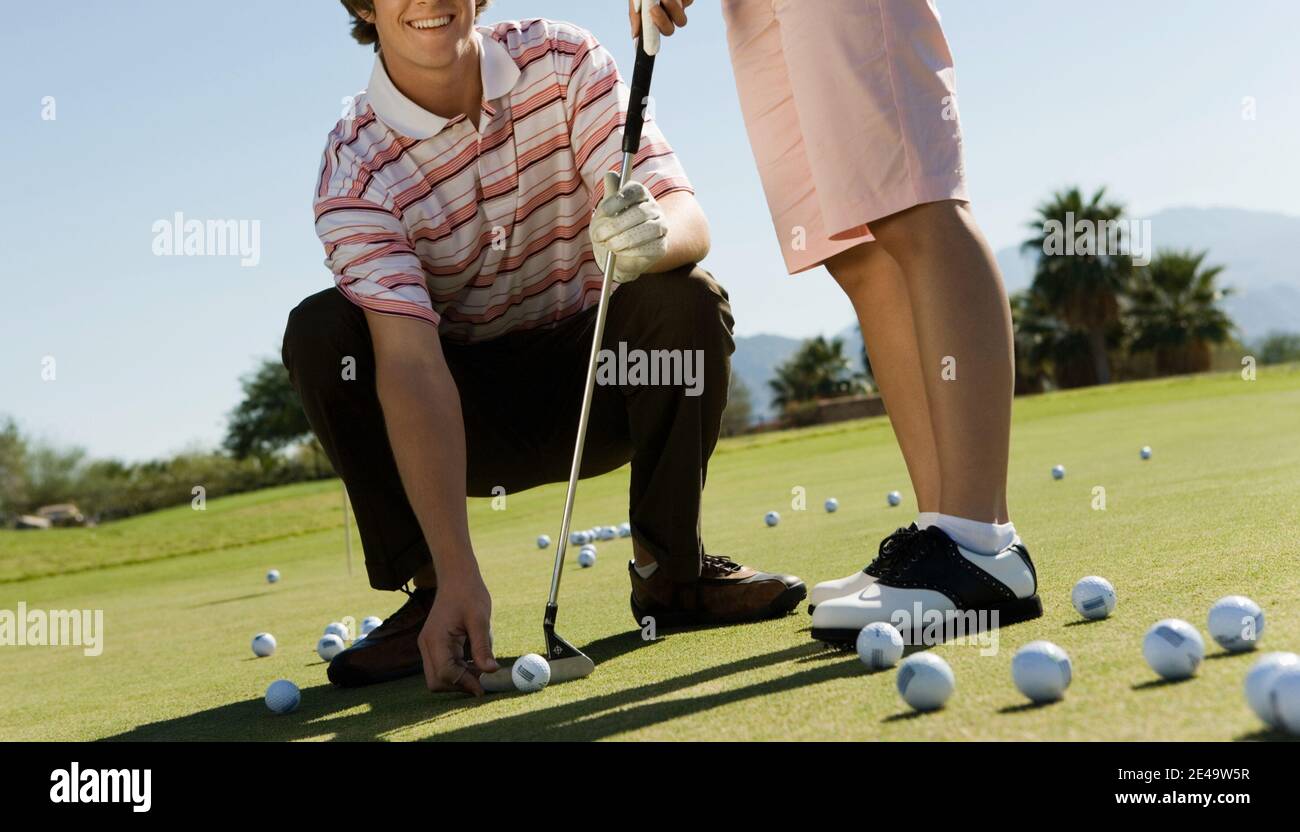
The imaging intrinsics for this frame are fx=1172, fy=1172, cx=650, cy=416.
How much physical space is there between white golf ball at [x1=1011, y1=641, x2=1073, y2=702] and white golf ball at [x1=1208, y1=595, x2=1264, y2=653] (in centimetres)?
37

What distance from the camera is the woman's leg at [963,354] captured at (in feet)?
9.00

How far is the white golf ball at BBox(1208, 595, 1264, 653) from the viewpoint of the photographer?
2.06m

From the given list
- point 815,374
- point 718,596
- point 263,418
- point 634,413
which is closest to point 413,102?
point 634,413

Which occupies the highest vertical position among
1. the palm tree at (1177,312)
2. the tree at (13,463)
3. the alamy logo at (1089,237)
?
the alamy logo at (1089,237)

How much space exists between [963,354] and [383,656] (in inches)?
71.2

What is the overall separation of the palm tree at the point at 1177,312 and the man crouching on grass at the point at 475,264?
55291mm

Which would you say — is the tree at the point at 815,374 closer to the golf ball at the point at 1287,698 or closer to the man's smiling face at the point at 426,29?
the man's smiling face at the point at 426,29

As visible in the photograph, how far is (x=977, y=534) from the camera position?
2742mm

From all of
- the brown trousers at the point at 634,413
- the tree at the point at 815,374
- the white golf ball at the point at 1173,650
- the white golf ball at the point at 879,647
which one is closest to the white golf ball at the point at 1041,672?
the white golf ball at the point at 1173,650

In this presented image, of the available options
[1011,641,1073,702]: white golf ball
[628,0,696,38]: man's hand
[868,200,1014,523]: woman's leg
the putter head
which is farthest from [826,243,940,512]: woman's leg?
[1011,641,1073,702]: white golf ball

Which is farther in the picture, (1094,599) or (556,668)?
(556,668)

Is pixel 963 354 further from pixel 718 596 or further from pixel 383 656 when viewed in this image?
pixel 383 656

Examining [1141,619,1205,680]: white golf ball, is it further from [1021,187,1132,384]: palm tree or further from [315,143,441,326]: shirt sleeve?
[1021,187,1132,384]: palm tree
